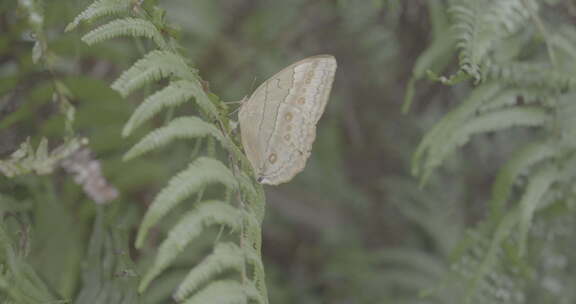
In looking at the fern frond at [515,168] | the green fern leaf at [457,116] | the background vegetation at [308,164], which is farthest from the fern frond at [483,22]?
the fern frond at [515,168]

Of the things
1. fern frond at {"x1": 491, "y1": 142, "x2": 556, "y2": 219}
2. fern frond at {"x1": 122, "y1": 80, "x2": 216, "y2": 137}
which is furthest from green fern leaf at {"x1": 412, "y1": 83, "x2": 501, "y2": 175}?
fern frond at {"x1": 122, "y1": 80, "x2": 216, "y2": 137}

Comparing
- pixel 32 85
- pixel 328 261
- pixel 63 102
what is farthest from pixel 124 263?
pixel 328 261

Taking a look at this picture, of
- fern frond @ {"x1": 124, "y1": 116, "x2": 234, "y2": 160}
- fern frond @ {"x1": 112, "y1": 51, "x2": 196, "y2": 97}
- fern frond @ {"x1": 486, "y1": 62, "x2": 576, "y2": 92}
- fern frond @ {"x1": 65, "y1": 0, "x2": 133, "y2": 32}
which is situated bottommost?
fern frond @ {"x1": 486, "y1": 62, "x2": 576, "y2": 92}

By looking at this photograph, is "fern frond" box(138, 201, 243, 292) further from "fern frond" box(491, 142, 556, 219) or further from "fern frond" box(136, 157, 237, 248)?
"fern frond" box(491, 142, 556, 219)

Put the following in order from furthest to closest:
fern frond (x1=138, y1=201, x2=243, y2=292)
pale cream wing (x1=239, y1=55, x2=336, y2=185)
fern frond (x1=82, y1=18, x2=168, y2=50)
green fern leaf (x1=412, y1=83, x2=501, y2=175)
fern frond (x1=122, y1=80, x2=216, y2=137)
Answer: green fern leaf (x1=412, y1=83, x2=501, y2=175) → pale cream wing (x1=239, y1=55, x2=336, y2=185) → fern frond (x1=82, y1=18, x2=168, y2=50) → fern frond (x1=122, y1=80, x2=216, y2=137) → fern frond (x1=138, y1=201, x2=243, y2=292)

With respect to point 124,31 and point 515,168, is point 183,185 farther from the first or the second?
point 515,168

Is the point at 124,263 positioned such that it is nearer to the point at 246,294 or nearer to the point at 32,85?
the point at 246,294
